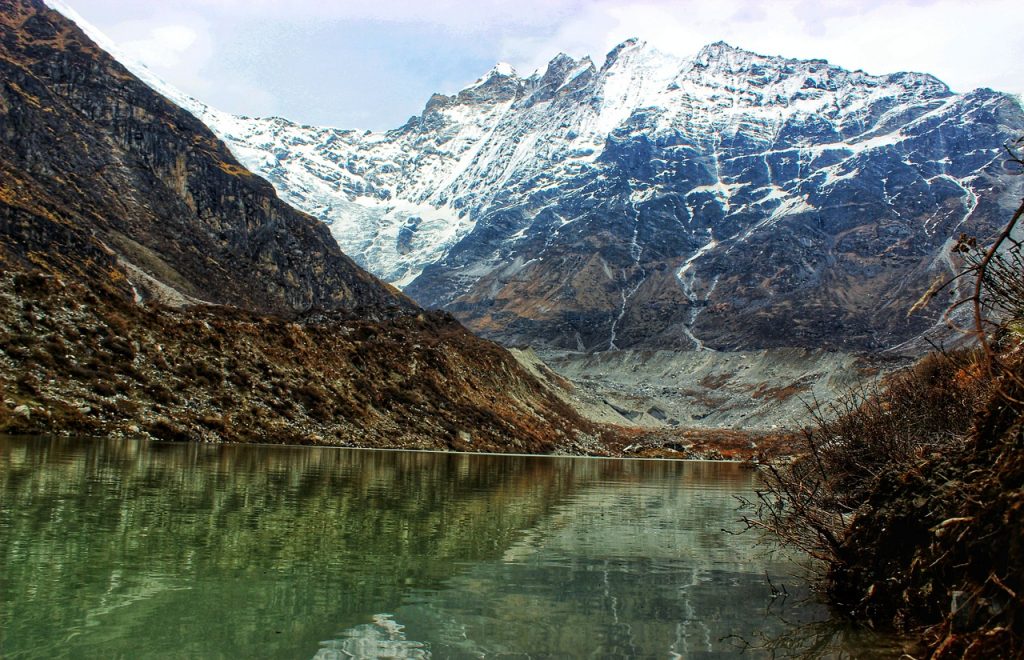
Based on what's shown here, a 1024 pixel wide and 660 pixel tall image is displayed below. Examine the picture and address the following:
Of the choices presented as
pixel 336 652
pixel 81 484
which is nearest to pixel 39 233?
pixel 81 484

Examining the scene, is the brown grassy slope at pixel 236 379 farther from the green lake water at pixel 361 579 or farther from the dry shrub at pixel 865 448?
the dry shrub at pixel 865 448

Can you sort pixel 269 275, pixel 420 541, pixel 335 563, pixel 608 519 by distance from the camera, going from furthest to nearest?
pixel 269 275
pixel 608 519
pixel 420 541
pixel 335 563

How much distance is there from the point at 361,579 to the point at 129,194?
126 metres

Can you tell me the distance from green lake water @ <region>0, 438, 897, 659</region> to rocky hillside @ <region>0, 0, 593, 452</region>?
88.7 feet

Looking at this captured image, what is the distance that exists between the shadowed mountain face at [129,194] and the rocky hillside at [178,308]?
35 cm

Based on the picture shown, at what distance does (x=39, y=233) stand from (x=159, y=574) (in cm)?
8636

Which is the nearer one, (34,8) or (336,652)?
(336,652)

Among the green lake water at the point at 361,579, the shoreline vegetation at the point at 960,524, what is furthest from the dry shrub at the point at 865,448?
the green lake water at the point at 361,579

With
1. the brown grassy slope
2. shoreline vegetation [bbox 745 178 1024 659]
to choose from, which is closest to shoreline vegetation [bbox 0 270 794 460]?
the brown grassy slope

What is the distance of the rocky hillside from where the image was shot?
4912 cm

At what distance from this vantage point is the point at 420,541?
54.3 ft

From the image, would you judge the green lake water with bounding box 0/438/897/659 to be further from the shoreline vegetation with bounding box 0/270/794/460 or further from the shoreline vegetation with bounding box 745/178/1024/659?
the shoreline vegetation with bounding box 0/270/794/460

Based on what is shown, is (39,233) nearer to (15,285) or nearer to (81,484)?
(15,285)

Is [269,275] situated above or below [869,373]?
above
